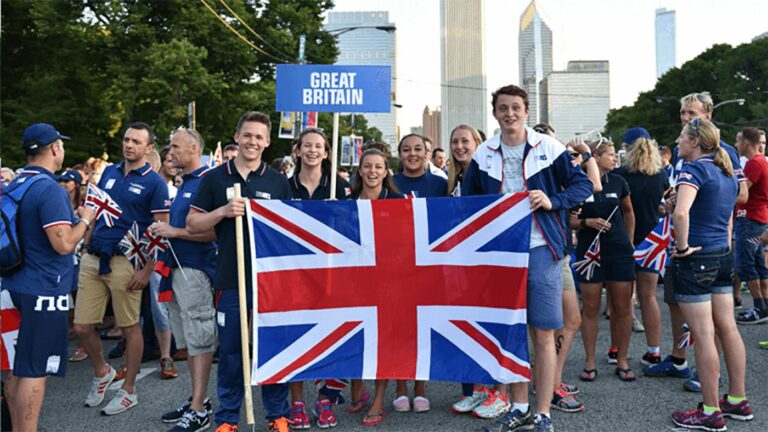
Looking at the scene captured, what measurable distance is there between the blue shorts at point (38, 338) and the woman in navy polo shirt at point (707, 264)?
3.90 metres

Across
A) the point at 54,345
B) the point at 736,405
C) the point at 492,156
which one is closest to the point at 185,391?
the point at 54,345

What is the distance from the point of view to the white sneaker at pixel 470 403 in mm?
4891

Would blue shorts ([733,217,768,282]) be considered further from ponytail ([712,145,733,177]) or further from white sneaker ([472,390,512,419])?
white sneaker ([472,390,512,419])

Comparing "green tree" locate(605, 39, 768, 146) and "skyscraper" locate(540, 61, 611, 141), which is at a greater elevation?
"skyscraper" locate(540, 61, 611, 141)

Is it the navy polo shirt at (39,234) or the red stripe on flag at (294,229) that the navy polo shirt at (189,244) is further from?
the navy polo shirt at (39,234)

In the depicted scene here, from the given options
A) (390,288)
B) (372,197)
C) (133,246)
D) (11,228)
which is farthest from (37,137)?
(390,288)

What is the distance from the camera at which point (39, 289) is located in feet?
13.3

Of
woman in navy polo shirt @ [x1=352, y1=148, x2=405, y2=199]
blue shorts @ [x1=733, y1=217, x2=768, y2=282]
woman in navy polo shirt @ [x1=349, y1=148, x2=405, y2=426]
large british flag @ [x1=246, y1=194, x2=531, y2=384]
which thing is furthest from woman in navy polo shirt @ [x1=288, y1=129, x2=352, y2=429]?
blue shorts @ [x1=733, y1=217, x2=768, y2=282]

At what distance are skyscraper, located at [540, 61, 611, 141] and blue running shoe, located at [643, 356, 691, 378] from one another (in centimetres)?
15944

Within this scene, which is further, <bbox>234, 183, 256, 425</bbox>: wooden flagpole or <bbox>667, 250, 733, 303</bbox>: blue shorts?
<bbox>667, 250, 733, 303</bbox>: blue shorts

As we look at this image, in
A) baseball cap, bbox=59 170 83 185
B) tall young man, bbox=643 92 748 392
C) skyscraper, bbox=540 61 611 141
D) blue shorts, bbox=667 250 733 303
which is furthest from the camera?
skyscraper, bbox=540 61 611 141

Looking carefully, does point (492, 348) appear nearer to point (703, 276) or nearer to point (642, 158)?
point (703, 276)

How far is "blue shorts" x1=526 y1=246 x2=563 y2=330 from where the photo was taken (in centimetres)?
437

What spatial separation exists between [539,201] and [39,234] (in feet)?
9.90
